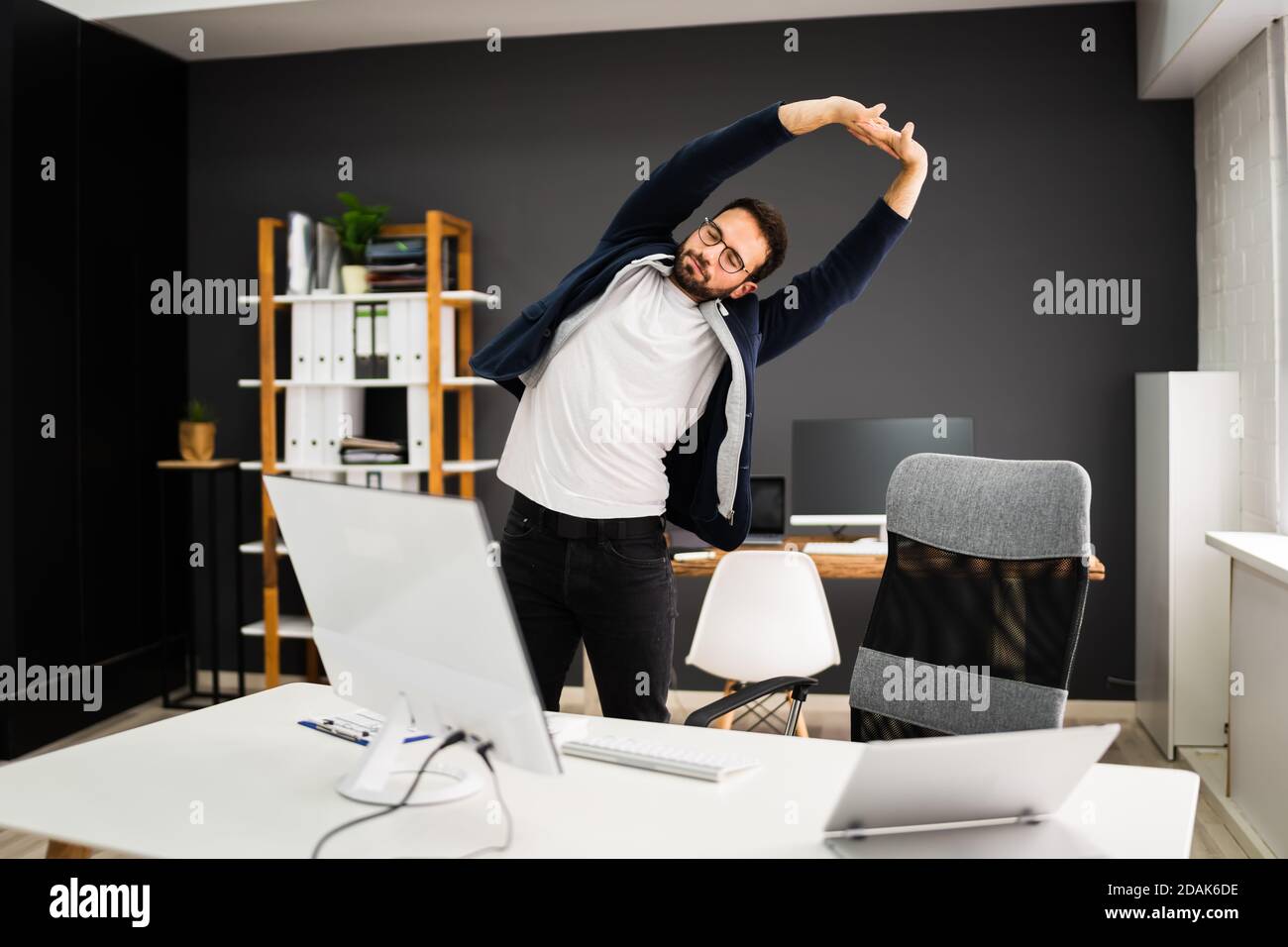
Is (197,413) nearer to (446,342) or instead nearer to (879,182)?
(446,342)

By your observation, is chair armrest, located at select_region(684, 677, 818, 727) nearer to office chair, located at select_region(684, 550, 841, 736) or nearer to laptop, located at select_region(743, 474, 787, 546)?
office chair, located at select_region(684, 550, 841, 736)

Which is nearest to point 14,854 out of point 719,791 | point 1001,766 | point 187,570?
point 187,570

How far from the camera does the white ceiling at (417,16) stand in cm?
436

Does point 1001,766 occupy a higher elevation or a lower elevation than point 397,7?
lower

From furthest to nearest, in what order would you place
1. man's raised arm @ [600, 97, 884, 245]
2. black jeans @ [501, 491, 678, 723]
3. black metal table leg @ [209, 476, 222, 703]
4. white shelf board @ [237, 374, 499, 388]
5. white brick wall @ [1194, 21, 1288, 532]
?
black metal table leg @ [209, 476, 222, 703]
white shelf board @ [237, 374, 499, 388]
white brick wall @ [1194, 21, 1288, 532]
black jeans @ [501, 491, 678, 723]
man's raised arm @ [600, 97, 884, 245]

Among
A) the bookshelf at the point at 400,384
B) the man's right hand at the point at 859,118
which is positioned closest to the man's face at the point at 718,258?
the man's right hand at the point at 859,118

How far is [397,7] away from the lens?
173 inches

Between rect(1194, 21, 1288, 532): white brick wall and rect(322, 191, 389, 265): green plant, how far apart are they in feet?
10.8

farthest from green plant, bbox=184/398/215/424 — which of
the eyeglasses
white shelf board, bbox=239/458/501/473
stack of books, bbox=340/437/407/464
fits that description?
the eyeglasses

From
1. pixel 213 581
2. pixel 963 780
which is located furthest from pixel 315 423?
→ pixel 963 780

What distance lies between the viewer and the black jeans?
2.07m

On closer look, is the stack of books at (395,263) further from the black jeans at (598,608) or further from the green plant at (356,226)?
the black jeans at (598,608)
